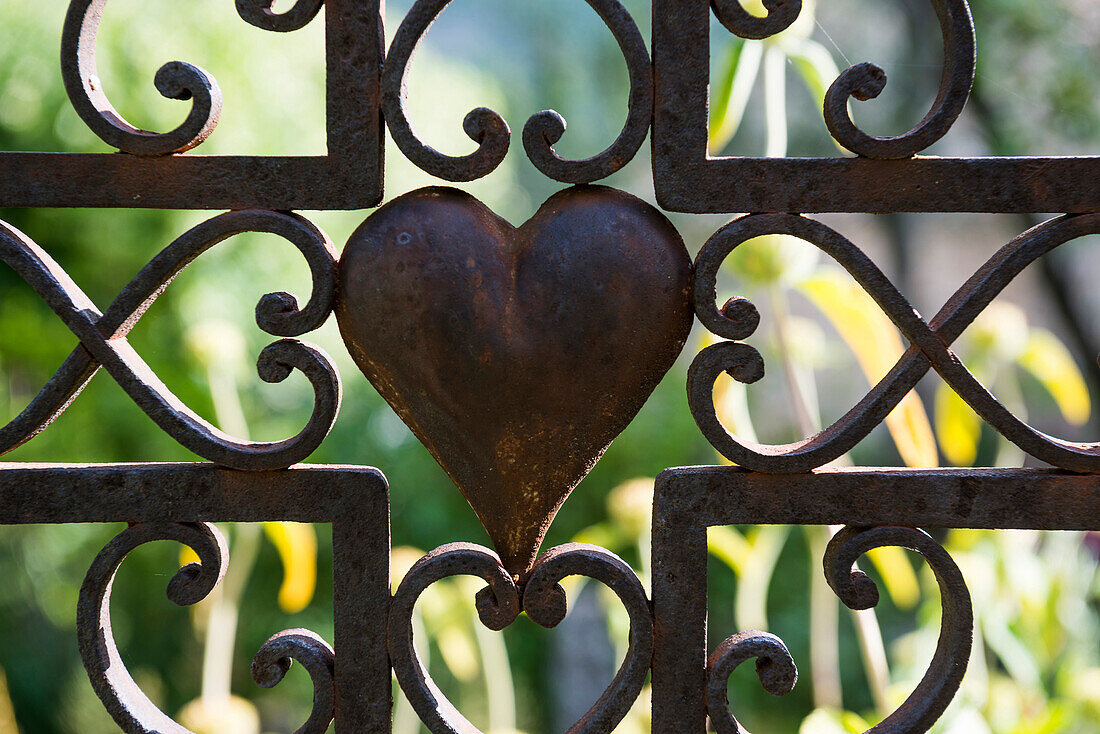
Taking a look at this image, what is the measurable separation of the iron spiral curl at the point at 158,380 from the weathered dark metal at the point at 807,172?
155 millimetres

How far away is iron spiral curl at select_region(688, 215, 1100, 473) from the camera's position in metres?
0.34

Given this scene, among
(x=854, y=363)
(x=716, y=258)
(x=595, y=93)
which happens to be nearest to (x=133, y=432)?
(x=716, y=258)

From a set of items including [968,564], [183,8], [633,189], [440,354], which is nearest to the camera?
[440,354]

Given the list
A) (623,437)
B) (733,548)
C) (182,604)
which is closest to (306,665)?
(182,604)

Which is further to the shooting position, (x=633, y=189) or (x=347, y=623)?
(x=633, y=189)

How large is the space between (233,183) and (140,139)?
4cm

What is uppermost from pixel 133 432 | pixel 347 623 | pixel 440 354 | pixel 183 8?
pixel 183 8

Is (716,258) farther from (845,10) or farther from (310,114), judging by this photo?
(845,10)

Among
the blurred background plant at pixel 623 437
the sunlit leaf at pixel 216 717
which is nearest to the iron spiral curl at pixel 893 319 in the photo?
the blurred background plant at pixel 623 437

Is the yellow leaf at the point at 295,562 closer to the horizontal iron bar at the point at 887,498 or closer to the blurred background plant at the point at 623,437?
the blurred background plant at the point at 623,437

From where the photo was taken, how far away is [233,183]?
1.11 ft

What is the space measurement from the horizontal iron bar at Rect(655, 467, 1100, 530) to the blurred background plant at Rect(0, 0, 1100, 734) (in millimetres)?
144

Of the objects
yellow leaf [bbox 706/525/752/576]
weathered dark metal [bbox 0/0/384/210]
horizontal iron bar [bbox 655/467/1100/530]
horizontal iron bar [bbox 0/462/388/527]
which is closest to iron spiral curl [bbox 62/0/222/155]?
weathered dark metal [bbox 0/0/384/210]

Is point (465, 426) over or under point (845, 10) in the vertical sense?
under
